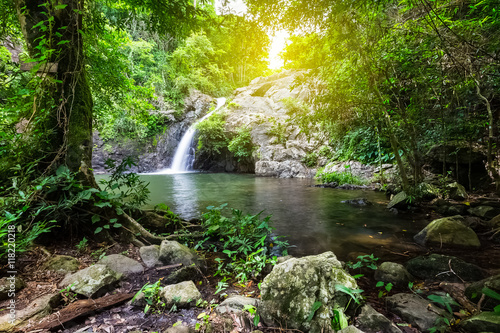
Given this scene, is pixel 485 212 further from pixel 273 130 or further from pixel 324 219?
pixel 273 130

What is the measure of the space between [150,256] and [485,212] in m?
6.92

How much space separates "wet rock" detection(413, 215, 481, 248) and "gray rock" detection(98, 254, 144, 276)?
15.2ft

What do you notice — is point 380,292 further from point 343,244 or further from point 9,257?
point 9,257

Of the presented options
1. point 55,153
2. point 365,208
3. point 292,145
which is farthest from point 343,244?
point 292,145

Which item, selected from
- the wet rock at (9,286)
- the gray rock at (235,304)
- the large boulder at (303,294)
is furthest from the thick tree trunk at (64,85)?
the large boulder at (303,294)

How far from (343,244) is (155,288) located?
3.32m

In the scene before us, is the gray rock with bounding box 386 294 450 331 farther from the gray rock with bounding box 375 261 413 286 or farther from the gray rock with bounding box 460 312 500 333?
the gray rock with bounding box 375 261 413 286

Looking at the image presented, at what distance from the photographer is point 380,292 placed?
2.31m

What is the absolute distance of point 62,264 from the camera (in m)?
2.26

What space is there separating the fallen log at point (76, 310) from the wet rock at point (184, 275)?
0.39 m

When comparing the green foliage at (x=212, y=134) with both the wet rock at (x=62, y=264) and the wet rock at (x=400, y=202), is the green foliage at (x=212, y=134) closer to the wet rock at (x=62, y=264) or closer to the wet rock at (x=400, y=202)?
the wet rock at (x=400, y=202)

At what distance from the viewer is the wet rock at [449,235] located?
11.7 ft

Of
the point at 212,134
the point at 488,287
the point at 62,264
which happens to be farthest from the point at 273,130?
the point at 62,264

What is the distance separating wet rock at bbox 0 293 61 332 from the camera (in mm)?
1465
